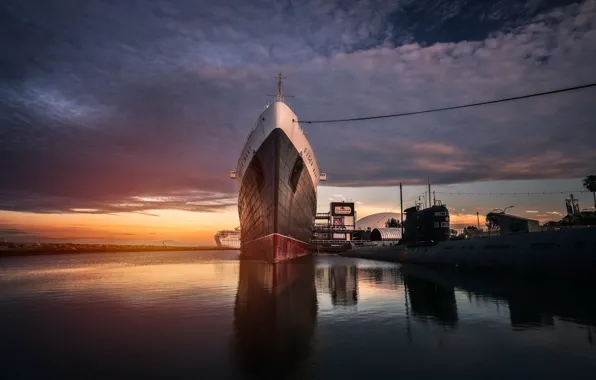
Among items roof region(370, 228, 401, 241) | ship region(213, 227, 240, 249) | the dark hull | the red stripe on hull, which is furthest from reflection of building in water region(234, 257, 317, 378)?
ship region(213, 227, 240, 249)

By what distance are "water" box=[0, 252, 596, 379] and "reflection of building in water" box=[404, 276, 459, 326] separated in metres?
0.06

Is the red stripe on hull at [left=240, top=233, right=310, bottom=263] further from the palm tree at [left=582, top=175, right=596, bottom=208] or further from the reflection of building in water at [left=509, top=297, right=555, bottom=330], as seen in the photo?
the palm tree at [left=582, top=175, right=596, bottom=208]

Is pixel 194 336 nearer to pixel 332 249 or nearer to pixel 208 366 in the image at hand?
pixel 208 366

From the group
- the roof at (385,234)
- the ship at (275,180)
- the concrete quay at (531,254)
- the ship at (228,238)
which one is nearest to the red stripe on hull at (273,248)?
the ship at (275,180)

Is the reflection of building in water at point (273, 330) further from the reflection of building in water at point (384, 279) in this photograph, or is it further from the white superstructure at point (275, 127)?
the white superstructure at point (275, 127)

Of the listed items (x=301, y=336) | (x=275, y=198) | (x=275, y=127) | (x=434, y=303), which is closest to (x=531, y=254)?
(x=434, y=303)

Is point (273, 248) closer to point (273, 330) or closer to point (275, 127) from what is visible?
point (275, 127)

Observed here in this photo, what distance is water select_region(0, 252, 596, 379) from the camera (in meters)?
4.76

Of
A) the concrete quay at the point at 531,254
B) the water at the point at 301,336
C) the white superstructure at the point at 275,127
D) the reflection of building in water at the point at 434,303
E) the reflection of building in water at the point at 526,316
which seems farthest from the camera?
the white superstructure at the point at 275,127

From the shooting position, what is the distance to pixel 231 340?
6.16 meters

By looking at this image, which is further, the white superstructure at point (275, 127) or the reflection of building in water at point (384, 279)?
the white superstructure at point (275, 127)

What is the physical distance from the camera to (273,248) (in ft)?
93.9

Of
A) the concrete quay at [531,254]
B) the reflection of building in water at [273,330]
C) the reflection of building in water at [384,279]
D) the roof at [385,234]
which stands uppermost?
the roof at [385,234]

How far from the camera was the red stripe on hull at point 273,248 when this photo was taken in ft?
94.2
